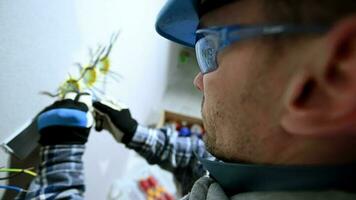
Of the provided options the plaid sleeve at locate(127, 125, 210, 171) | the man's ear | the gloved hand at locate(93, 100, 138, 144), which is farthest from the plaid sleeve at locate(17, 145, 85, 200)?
the man's ear

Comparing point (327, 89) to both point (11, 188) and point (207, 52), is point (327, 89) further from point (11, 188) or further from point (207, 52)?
point (11, 188)

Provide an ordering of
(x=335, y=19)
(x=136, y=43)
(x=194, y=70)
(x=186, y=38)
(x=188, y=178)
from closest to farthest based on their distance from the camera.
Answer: (x=335, y=19) → (x=186, y=38) → (x=188, y=178) → (x=136, y=43) → (x=194, y=70)

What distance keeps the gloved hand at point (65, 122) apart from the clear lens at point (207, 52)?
13.5 inches

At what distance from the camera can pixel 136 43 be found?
144 centimetres

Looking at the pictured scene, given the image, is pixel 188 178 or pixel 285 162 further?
pixel 188 178

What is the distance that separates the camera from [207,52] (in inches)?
25.1

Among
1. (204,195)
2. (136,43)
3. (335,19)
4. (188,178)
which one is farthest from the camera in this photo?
(136,43)

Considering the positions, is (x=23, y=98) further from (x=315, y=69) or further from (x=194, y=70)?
(x=194, y=70)

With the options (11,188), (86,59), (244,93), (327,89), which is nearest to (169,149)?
(86,59)

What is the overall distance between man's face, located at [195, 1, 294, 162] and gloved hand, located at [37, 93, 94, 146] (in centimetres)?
36

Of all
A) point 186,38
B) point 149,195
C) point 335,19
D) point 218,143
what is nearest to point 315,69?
point 335,19

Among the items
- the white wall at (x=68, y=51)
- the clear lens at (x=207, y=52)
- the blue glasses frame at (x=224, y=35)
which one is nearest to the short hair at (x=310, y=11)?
the blue glasses frame at (x=224, y=35)

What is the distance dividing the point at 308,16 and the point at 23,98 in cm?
64

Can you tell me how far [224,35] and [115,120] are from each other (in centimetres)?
54
